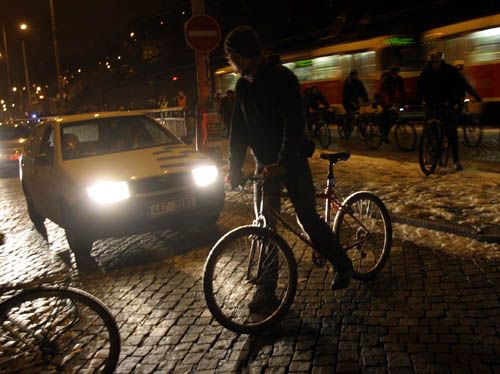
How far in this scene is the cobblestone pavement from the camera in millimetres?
3482

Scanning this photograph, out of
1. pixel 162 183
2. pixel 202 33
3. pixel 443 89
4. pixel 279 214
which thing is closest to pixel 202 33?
pixel 202 33

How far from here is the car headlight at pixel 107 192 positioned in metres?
5.91

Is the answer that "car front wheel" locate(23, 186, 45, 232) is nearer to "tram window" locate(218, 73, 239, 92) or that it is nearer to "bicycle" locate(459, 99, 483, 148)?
"bicycle" locate(459, 99, 483, 148)

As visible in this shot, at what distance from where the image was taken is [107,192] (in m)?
5.93

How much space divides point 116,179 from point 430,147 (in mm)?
5306

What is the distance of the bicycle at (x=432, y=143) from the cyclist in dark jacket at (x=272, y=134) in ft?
17.4

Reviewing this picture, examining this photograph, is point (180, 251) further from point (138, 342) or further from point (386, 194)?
point (386, 194)

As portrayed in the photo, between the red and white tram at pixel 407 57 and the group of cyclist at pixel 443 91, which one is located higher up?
the red and white tram at pixel 407 57

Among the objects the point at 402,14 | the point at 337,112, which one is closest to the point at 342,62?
the point at 337,112

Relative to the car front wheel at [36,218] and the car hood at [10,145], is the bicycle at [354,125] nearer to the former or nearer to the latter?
the car front wheel at [36,218]

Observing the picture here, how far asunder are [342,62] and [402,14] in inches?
137

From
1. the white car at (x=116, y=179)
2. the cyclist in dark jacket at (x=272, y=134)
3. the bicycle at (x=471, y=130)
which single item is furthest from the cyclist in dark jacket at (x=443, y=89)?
the cyclist in dark jacket at (x=272, y=134)

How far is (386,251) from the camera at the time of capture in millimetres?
4938

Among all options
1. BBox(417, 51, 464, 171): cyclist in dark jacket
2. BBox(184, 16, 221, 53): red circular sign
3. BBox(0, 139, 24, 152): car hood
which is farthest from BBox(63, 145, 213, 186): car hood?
BBox(0, 139, 24, 152): car hood
